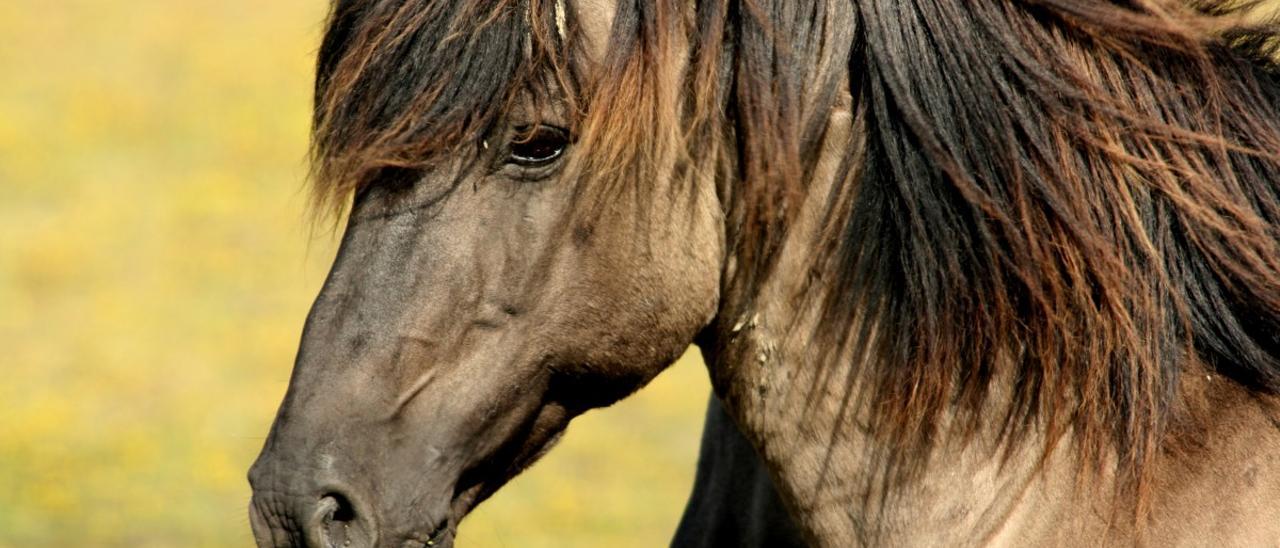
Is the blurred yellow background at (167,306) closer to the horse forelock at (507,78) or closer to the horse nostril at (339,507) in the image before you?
the horse nostril at (339,507)

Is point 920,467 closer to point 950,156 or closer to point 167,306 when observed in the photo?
point 950,156

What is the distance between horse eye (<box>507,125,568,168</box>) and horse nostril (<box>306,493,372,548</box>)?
0.62 meters

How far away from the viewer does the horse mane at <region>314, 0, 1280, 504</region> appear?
7.61 feet

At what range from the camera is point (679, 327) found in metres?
2.47

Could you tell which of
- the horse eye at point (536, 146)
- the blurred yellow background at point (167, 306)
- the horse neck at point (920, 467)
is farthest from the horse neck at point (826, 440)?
the blurred yellow background at point (167, 306)

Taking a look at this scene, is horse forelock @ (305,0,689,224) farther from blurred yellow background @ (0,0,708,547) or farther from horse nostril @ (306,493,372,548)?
blurred yellow background @ (0,0,708,547)

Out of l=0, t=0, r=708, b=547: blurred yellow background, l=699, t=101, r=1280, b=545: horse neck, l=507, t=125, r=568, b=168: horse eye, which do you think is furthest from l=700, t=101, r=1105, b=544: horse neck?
l=0, t=0, r=708, b=547: blurred yellow background

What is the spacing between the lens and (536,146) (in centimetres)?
234

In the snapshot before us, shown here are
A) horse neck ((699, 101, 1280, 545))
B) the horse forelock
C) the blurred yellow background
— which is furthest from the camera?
the blurred yellow background

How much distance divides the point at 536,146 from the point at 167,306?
35.2 ft

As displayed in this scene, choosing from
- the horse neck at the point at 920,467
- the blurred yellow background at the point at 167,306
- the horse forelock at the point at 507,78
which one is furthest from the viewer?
the blurred yellow background at the point at 167,306

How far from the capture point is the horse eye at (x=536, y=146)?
2.33m

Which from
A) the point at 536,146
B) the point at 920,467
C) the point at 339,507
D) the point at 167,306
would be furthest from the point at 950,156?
the point at 167,306

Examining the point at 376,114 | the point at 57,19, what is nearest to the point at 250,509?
the point at 376,114
